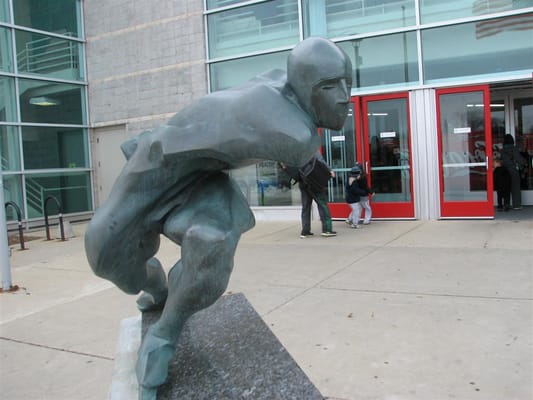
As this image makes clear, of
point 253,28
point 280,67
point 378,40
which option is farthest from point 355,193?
point 253,28

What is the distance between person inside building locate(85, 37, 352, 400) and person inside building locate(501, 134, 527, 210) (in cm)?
998

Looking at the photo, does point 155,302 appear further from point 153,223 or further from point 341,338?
point 341,338

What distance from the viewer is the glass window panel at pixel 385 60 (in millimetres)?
10316

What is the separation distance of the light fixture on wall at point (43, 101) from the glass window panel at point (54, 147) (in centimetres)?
61

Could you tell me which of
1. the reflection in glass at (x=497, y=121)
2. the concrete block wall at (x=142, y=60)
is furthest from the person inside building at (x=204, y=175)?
the reflection in glass at (x=497, y=121)

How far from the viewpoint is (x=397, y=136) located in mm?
10406

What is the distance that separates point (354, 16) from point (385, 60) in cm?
112

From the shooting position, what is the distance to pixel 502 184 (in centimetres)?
1159

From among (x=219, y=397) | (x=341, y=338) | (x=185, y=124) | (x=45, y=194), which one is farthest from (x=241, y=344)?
(x=45, y=194)

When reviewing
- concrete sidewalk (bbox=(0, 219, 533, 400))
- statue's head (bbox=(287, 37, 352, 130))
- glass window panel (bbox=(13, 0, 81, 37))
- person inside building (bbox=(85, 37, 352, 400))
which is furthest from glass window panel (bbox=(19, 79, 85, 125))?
statue's head (bbox=(287, 37, 352, 130))

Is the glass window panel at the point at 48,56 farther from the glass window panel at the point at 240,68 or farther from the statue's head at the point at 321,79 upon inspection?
the statue's head at the point at 321,79

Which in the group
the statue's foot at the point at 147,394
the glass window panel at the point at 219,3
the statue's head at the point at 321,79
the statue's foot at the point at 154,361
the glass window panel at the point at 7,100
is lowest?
the statue's foot at the point at 147,394

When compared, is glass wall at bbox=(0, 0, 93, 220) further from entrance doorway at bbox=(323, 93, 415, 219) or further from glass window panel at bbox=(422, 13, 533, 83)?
glass window panel at bbox=(422, 13, 533, 83)

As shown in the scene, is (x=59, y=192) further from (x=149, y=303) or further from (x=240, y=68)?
(x=149, y=303)
